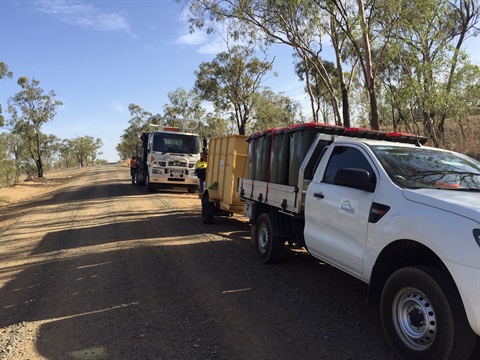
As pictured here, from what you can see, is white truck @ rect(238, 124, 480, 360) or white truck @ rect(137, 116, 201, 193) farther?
white truck @ rect(137, 116, 201, 193)

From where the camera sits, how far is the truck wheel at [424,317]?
9.70 ft

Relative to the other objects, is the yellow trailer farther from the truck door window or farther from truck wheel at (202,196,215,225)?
the truck door window

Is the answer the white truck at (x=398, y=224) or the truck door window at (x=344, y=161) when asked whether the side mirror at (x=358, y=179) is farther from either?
Answer: the truck door window at (x=344, y=161)

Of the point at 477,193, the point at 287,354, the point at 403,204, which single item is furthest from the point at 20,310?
the point at 477,193

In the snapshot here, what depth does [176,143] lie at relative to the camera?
61.2ft

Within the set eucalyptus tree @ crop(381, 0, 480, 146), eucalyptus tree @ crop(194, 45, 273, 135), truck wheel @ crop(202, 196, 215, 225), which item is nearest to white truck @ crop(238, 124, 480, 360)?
truck wheel @ crop(202, 196, 215, 225)

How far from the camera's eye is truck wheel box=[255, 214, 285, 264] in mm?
6434

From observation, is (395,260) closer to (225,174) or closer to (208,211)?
(225,174)

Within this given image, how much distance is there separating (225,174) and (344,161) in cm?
539

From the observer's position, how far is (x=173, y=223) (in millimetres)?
10867

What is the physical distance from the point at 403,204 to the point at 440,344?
3.83 feet

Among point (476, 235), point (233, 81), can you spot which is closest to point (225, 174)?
point (476, 235)

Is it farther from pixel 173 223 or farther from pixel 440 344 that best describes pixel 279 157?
pixel 173 223

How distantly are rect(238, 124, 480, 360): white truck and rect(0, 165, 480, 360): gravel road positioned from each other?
2.04 feet
